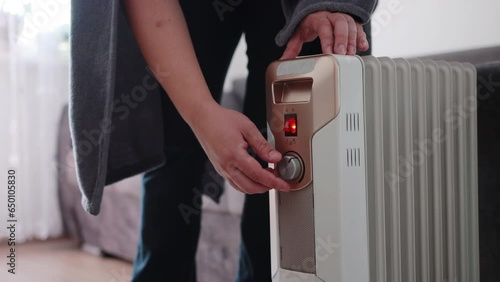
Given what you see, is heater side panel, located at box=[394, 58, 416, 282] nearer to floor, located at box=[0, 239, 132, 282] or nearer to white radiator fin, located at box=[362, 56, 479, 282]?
white radiator fin, located at box=[362, 56, 479, 282]

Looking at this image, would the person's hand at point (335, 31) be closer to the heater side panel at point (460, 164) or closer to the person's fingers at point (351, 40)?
the person's fingers at point (351, 40)

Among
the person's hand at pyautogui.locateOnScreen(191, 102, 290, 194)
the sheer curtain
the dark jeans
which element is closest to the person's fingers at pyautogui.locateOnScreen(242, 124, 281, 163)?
the person's hand at pyautogui.locateOnScreen(191, 102, 290, 194)

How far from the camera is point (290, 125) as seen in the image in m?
0.66

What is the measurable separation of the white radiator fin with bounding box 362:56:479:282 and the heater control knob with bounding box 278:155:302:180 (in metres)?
0.06

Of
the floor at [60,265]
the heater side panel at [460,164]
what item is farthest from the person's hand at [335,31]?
the floor at [60,265]

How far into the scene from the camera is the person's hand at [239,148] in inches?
25.3

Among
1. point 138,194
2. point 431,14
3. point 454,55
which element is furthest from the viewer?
point 138,194

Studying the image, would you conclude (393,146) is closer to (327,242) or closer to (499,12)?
A: (327,242)

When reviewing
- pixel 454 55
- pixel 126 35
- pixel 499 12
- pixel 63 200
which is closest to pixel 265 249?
pixel 126 35

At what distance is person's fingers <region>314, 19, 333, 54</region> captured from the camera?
677 millimetres

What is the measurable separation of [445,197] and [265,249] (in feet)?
→ 0.92

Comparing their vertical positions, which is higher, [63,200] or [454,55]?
[454,55]

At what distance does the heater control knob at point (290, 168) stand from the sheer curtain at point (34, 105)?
176 cm

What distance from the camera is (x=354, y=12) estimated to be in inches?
27.7
